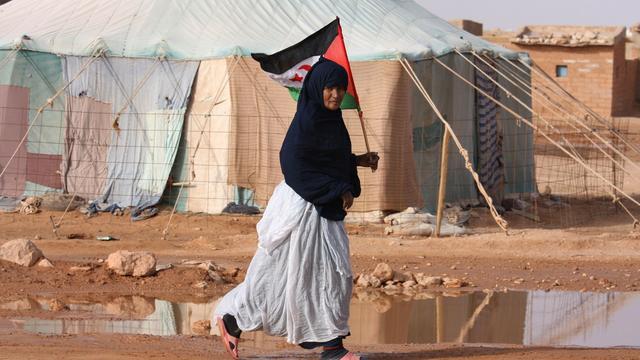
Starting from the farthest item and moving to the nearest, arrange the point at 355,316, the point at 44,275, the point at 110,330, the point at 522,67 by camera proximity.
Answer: the point at 522,67, the point at 44,275, the point at 355,316, the point at 110,330

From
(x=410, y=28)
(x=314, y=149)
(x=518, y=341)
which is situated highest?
(x=410, y=28)

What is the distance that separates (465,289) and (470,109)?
5.99 m

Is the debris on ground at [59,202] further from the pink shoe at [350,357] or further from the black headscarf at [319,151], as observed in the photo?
the pink shoe at [350,357]

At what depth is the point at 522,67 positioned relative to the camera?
653 inches

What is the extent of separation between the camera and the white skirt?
592 centimetres

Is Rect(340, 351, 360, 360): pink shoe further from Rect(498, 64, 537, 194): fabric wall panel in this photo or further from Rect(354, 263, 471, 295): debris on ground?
Rect(498, 64, 537, 194): fabric wall panel

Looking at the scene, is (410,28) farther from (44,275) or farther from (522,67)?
(44,275)

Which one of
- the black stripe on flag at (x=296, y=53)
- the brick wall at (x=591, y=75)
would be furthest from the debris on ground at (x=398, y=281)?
the brick wall at (x=591, y=75)

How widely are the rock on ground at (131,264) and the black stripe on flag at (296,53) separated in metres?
2.33

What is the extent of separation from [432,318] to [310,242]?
275 centimetres

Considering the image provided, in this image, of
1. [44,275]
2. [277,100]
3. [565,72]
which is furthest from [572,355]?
[565,72]

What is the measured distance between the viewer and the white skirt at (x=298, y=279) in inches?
233

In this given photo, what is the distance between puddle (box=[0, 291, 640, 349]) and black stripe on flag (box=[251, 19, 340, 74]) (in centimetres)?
160

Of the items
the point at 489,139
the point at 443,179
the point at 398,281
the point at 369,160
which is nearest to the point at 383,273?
the point at 398,281
